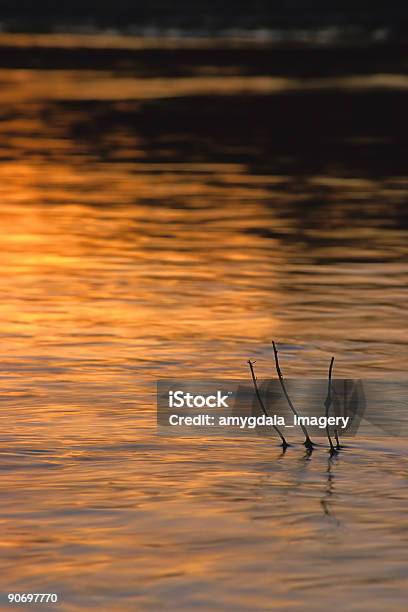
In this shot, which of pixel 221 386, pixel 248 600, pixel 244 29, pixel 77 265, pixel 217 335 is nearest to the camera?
pixel 248 600

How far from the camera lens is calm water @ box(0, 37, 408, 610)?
6336 millimetres

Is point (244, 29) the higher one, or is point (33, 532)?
point (244, 29)

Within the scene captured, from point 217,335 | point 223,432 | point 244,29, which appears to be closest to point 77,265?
point 217,335

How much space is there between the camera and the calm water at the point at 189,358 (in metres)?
6.34

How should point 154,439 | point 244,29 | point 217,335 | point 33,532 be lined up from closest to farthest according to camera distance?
1. point 33,532
2. point 154,439
3. point 217,335
4. point 244,29

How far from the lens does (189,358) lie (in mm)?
10156

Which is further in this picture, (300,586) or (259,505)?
(259,505)

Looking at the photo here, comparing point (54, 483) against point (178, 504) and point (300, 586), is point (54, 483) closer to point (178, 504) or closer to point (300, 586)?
point (178, 504)

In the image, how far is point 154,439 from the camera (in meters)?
8.14

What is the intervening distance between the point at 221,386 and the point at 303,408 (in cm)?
71

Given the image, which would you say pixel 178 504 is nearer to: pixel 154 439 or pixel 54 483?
pixel 54 483

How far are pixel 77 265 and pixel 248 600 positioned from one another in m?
8.46

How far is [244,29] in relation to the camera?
108m

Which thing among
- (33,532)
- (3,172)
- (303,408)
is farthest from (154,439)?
(3,172)
